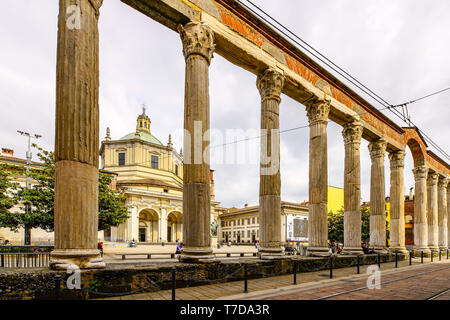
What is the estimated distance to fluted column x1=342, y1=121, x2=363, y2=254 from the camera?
1592 cm

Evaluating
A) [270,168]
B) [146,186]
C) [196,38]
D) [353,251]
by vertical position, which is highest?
[196,38]

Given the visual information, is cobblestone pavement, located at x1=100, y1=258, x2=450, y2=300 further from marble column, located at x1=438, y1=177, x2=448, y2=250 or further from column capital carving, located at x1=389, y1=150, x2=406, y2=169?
marble column, located at x1=438, y1=177, x2=448, y2=250

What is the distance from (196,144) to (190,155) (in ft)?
1.27

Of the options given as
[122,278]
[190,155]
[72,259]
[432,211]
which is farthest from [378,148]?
[72,259]

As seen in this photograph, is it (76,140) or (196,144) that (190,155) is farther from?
(76,140)

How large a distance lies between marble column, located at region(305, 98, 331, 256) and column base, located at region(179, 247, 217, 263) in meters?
6.35

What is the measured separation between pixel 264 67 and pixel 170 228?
44.9 m

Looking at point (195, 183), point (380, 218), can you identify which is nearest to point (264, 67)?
point (195, 183)

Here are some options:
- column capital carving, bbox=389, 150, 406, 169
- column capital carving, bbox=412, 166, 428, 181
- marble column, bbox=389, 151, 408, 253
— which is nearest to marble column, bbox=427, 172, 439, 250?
column capital carving, bbox=412, 166, 428, 181

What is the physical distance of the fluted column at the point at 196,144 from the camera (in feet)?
29.9

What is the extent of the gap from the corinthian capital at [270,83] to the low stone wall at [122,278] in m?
6.30

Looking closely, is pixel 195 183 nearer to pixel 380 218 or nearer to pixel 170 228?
pixel 380 218

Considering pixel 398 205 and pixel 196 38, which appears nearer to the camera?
pixel 196 38

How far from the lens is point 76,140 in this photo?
688 centimetres
